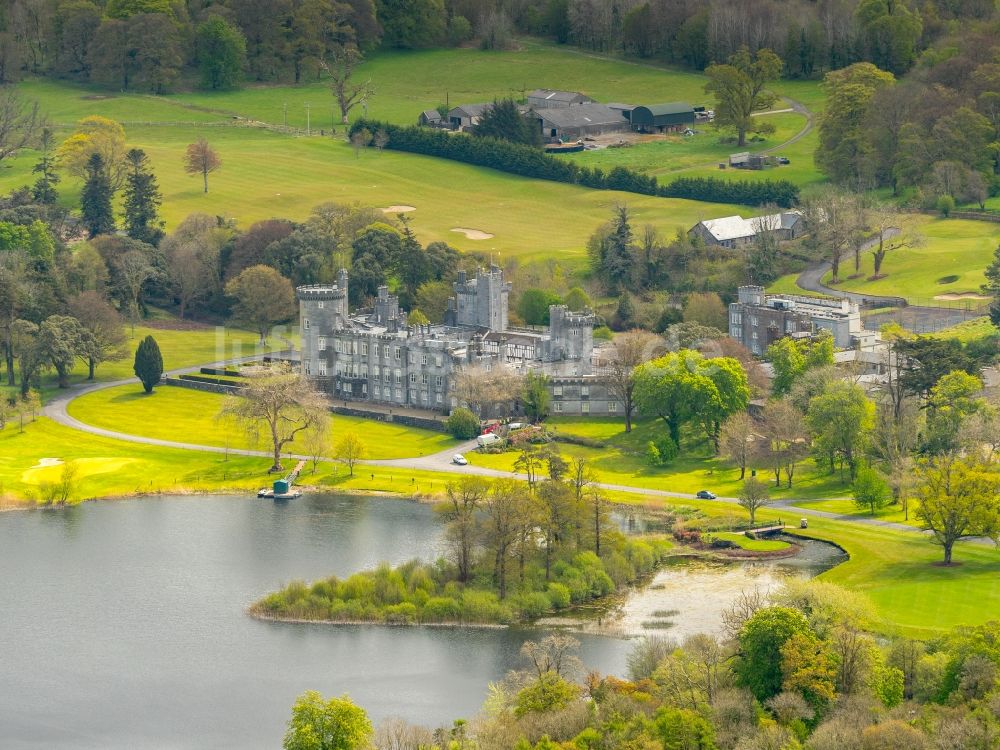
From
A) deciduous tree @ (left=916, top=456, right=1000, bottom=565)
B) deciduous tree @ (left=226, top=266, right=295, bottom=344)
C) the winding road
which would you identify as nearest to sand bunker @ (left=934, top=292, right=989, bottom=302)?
the winding road

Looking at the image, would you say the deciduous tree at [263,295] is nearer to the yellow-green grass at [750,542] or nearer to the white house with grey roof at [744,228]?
the white house with grey roof at [744,228]

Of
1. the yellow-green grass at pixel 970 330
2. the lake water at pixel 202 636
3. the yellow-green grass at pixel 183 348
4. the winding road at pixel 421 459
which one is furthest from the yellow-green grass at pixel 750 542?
the yellow-green grass at pixel 183 348

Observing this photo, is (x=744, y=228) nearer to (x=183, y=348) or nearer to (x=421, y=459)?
(x=183, y=348)

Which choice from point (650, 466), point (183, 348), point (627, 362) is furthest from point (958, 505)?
point (183, 348)

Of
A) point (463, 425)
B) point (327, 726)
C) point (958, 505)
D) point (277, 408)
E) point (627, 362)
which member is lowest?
point (327, 726)

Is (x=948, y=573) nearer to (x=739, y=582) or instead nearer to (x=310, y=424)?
(x=739, y=582)

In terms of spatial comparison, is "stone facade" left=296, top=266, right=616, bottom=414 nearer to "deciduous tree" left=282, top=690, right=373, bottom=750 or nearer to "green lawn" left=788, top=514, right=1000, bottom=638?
"green lawn" left=788, top=514, right=1000, bottom=638

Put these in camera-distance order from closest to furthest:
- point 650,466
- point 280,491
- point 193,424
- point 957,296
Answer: point 280,491 < point 650,466 < point 193,424 < point 957,296
